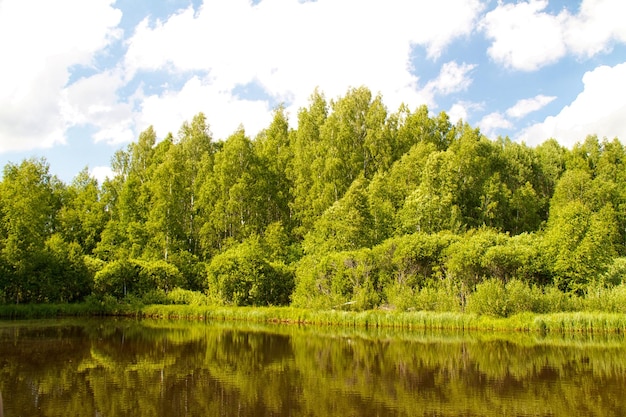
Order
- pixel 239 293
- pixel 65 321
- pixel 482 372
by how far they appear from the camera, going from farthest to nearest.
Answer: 1. pixel 239 293
2. pixel 65 321
3. pixel 482 372

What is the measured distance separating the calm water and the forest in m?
7.62

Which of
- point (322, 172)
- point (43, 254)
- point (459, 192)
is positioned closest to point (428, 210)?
point (459, 192)

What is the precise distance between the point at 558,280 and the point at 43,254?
37.4 m

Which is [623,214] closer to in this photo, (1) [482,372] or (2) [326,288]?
(2) [326,288]

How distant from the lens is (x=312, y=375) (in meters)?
16.2

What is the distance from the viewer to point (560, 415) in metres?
11.7

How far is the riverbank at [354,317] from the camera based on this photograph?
2709 centimetres

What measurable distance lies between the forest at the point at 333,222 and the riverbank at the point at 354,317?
1.22 m

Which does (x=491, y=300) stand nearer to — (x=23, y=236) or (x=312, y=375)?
(x=312, y=375)

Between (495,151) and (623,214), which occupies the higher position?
(495,151)

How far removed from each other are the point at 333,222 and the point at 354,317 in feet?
38.2

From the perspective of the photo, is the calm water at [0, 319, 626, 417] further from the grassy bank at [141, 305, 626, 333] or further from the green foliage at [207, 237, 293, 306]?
the green foliage at [207, 237, 293, 306]

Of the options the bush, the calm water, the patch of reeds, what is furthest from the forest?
the calm water

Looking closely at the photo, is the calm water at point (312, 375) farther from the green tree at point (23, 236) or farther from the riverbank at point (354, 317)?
the green tree at point (23, 236)
